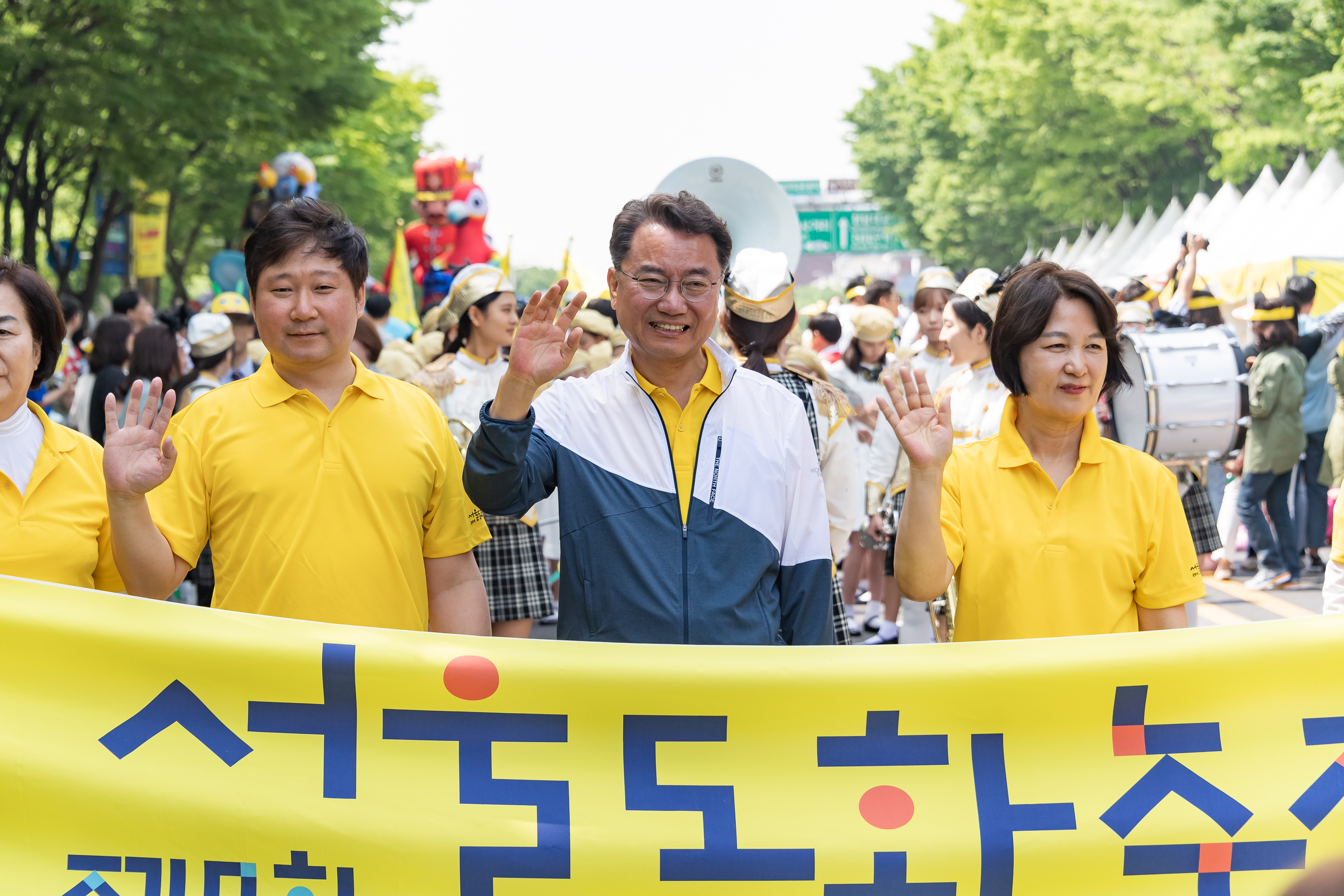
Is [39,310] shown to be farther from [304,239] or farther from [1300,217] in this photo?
[1300,217]

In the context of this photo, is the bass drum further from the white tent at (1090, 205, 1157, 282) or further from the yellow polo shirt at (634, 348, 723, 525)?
the white tent at (1090, 205, 1157, 282)

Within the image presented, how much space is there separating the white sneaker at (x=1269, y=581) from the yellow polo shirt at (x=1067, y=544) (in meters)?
7.28

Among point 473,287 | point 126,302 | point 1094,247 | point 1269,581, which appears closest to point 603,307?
point 473,287

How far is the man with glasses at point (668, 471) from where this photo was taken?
2.79 m

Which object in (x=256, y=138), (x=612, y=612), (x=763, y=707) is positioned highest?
(x=256, y=138)

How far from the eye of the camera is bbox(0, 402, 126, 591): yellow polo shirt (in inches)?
114

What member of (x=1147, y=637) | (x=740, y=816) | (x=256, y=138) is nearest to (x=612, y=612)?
(x=740, y=816)

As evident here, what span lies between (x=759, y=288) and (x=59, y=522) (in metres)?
3.05

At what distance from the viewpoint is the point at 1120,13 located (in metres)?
31.0

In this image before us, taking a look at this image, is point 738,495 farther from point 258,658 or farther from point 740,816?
point 258,658

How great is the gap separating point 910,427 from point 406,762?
132 cm

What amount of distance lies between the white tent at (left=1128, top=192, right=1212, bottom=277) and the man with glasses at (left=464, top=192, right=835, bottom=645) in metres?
29.2

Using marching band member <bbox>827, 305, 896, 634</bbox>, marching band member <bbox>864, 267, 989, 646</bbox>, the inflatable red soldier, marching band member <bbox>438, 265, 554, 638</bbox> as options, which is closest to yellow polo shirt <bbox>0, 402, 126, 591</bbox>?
marching band member <bbox>438, 265, 554, 638</bbox>

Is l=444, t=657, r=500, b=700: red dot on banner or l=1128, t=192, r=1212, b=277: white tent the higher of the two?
l=1128, t=192, r=1212, b=277: white tent
